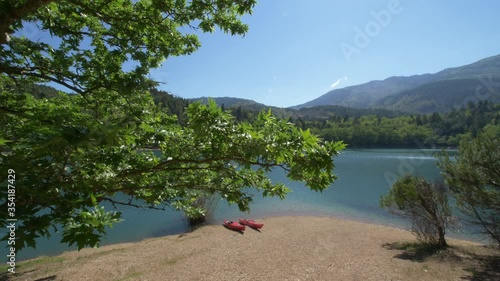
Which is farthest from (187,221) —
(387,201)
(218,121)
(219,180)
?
(218,121)

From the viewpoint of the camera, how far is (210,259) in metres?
11.5

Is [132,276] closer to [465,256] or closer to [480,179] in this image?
[465,256]

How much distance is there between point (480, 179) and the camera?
10.6m

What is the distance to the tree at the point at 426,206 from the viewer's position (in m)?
12.4

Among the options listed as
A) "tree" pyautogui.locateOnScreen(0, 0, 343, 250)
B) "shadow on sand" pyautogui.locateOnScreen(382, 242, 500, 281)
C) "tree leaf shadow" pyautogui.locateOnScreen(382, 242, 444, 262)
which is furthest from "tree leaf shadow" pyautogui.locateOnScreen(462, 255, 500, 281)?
"tree" pyautogui.locateOnScreen(0, 0, 343, 250)

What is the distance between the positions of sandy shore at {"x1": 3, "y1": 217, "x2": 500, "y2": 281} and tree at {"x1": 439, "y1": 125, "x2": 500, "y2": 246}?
177cm

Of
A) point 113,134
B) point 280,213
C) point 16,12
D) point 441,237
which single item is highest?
point 16,12

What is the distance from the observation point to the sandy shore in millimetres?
9656

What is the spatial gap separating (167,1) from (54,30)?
1.63 m

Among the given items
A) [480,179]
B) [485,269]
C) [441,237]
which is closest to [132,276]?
[485,269]

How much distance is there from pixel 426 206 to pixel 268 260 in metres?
7.92

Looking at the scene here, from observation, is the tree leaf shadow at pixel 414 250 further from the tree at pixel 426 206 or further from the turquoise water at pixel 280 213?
the turquoise water at pixel 280 213

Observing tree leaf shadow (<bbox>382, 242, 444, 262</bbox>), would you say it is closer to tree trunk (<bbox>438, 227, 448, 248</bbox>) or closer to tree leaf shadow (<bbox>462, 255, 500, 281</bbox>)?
tree trunk (<bbox>438, 227, 448, 248</bbox>)

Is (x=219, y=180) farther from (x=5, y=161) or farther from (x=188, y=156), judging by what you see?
(x=5, y=161)
